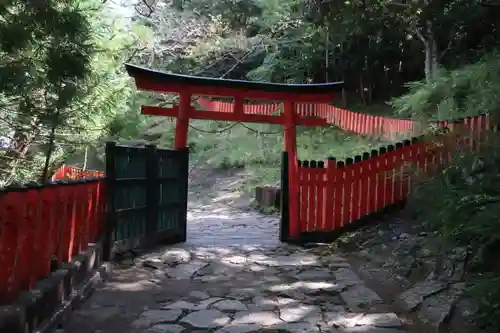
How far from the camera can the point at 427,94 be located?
11.9 metres

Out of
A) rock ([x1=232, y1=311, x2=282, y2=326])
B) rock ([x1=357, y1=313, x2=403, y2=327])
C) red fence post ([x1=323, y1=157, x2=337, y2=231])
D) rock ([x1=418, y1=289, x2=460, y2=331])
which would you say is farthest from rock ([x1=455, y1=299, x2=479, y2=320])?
red fence post ([x1=323, y1=157, x2=337, y2=231])

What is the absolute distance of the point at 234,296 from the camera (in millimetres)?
4500

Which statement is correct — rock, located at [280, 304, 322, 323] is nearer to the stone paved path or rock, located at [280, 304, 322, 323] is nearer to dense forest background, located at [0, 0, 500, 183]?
the stone paved path

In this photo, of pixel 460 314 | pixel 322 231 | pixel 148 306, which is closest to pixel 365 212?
pixel 322 231

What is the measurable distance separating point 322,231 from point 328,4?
342 centimetres

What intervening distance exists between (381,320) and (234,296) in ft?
4.66

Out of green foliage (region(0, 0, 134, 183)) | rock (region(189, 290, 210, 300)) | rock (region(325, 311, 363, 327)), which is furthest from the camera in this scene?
green foliage (region(0, 0, 134, 183))

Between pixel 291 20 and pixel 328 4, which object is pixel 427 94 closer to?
pixel 328 4

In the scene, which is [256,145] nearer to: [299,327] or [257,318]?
[257,318]

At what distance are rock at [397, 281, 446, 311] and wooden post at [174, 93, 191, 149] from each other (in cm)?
470

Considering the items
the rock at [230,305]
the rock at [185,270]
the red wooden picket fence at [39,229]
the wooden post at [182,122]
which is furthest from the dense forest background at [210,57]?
the rock at [230,305]

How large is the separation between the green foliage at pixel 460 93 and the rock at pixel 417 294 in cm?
448

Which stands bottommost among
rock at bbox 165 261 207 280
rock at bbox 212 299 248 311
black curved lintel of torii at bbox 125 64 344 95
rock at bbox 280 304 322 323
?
rock at bbox 165 261 207 280

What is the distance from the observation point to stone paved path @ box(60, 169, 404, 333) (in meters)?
3.71
